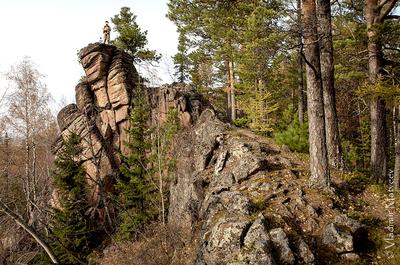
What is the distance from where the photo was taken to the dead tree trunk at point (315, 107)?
9984mm

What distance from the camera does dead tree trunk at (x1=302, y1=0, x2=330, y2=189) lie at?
9984 mm

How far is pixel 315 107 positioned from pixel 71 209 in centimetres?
1520

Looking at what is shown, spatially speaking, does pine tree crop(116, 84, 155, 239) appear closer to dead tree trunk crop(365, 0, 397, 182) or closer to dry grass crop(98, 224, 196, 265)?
dry grass crop(98, 224, 196, 265)

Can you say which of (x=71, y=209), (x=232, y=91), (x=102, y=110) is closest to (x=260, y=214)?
(x=71, y=209)

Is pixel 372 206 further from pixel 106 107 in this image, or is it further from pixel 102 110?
pixel 102 110

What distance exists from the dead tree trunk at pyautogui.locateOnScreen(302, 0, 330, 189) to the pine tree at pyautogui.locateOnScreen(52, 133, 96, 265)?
13210mm

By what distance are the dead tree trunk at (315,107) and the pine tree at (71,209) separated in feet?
43.3

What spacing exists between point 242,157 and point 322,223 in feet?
16.9

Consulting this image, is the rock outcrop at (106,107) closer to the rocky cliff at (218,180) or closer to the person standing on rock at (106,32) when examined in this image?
the rocky cliff at (218,180)

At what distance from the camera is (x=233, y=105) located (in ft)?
82.9

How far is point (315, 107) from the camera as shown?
10188 millimetres

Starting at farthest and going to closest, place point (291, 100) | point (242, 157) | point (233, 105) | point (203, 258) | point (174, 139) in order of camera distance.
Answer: point (291, 100)
point (233, 105)
point (174, 139)
point (242, 157)
point (203, 258)

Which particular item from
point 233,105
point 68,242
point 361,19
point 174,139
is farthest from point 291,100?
point 68,242

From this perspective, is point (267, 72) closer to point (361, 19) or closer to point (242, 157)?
point (361, 19)
